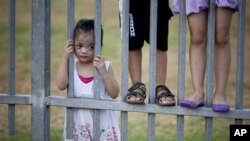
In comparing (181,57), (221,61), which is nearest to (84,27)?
(181,57)

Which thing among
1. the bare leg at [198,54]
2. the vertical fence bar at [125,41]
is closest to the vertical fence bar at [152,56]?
the vertical fence bar at [125,41]

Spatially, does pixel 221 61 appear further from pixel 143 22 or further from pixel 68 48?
pixel 68 48

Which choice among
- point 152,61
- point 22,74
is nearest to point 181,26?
point 152,61

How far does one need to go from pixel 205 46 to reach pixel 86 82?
35.5 inches

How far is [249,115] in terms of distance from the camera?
3.90 metres

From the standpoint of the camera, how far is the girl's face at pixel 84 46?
4.17 meters

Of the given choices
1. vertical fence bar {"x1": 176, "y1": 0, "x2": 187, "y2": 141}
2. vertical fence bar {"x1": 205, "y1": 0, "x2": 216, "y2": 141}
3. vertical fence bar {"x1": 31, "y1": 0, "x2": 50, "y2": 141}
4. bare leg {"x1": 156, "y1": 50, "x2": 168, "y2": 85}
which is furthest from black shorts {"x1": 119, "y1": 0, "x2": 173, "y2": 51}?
vertical fence bar {"x1": 31, "y1": 0, "x2": 50, "y2": 141}

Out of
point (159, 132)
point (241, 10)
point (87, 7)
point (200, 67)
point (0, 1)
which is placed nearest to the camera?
point (241, 10)

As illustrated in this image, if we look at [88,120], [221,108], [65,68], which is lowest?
[88,120]

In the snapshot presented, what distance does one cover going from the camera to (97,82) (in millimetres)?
4059

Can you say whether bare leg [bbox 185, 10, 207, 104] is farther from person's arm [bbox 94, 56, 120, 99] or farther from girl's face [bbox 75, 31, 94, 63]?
girl's face [bbox 75, 31, 94, 63]

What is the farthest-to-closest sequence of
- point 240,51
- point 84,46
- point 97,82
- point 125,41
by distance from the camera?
point 84,46
point 97,82
point 125,41
point 240,51

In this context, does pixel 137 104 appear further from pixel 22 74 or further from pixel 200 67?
pixel 22 74

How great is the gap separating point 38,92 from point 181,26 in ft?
3.73
